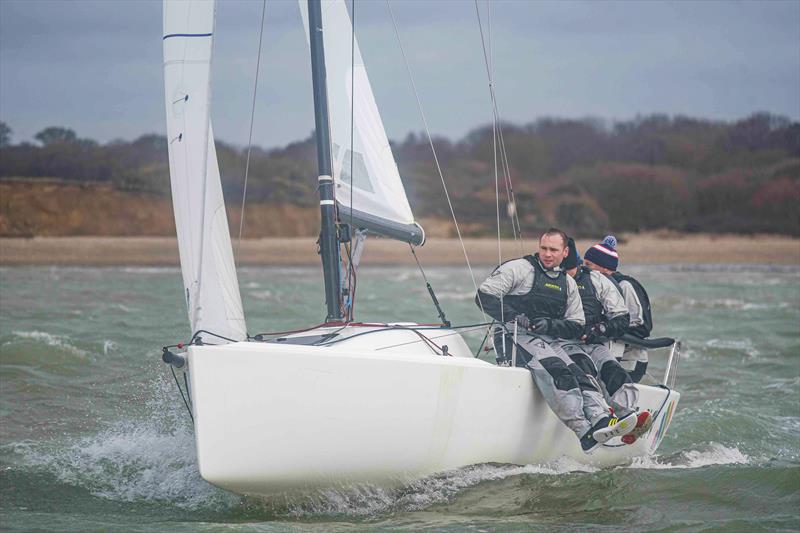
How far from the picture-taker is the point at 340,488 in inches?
209

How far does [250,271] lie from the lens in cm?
2498

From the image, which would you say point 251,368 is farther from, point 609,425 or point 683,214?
point 683,214

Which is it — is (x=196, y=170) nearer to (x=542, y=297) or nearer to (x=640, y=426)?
(x=542, y=297)

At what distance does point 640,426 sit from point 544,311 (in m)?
0.81

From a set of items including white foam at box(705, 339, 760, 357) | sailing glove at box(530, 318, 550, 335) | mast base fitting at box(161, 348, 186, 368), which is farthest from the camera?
white foam at box(705, 339, 760, 357)

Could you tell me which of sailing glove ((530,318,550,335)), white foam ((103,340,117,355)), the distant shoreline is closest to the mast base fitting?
sailing glove ((530,318,550,335))

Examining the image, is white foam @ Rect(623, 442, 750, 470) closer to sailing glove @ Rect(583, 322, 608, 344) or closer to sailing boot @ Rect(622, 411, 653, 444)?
sailing boot @ Rect(622, 411, 653, 444)

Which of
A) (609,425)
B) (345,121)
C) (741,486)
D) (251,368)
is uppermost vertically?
(345,121)

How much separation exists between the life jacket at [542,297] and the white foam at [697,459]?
118 cm

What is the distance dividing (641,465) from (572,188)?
73.8ft

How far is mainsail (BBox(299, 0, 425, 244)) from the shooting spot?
6.64 metres

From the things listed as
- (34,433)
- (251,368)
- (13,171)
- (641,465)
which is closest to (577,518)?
(641,465)

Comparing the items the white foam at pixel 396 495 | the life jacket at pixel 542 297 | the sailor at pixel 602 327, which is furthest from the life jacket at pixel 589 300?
the white foam at pixel 396 495

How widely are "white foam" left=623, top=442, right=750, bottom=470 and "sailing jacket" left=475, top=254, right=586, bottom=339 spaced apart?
3.57 feet
